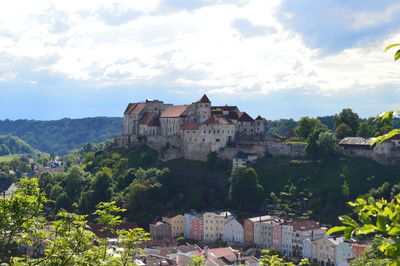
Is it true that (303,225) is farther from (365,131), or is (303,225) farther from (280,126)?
(280,126)

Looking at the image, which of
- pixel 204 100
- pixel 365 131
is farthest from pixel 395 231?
pixel 365 131

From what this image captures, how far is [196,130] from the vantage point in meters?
88.8

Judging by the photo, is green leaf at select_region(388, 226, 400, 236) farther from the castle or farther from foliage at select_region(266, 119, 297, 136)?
foliage at select_region(266, 119, 297, 136)

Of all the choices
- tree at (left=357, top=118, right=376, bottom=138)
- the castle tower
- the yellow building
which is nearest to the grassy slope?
tree at (left=357, top=118, right=376, bottom=138)

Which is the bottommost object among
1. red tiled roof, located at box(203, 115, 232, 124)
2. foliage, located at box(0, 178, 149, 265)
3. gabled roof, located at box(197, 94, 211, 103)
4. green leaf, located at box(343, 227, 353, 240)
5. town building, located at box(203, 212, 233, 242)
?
town building, located at box(203, 212, 233, 242)

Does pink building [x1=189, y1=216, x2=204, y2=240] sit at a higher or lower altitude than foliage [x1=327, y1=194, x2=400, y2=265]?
lower

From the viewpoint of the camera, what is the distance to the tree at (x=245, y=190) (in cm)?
8025

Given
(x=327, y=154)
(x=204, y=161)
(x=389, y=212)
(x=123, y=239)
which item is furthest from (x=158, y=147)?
(x=389, y=212)

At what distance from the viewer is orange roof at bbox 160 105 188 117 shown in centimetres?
9400

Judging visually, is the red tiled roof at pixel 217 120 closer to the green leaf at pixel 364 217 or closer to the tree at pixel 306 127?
the tree at pixel 306 127

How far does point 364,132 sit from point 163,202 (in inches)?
1314

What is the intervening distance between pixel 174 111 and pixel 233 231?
27485mm

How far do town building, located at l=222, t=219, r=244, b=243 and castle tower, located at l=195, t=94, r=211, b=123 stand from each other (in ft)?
69.5

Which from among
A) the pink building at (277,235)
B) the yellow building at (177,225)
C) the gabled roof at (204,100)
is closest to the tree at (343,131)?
the gabled roof at (204,100)
